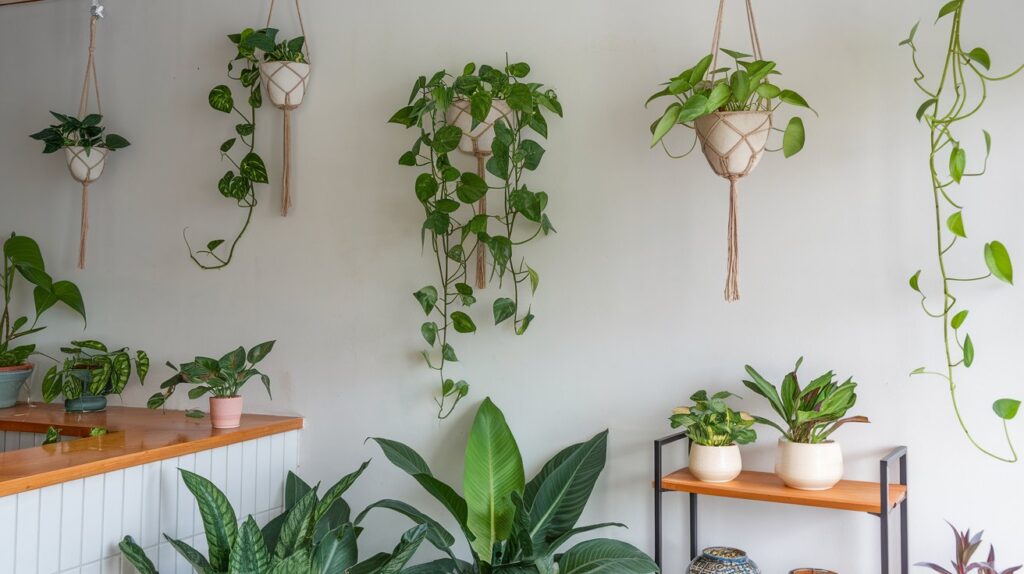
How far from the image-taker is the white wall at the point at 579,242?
2326 mm

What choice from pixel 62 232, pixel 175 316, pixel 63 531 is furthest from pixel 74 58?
pixel 63 531

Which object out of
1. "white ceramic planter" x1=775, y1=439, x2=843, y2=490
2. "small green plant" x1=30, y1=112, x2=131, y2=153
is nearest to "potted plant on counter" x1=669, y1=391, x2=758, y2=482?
"white ceramic planter" x1=775, y1=439, x2=843, y2=490

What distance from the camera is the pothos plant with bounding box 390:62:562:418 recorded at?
2.60 m

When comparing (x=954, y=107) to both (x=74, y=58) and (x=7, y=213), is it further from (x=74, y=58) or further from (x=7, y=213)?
(x=7, y=213)

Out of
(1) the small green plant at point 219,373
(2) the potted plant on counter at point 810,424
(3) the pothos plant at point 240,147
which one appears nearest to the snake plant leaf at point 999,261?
(2) the potted plant on counter at point 810,424

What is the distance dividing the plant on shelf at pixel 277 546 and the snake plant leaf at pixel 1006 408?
1.49 metres

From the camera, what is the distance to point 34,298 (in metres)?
3.44

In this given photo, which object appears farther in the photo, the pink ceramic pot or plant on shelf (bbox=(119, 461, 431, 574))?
the pink ceramic pot

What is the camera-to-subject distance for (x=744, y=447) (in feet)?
8.20

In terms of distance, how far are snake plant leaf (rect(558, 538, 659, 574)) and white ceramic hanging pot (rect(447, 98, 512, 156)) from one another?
1.23 metres

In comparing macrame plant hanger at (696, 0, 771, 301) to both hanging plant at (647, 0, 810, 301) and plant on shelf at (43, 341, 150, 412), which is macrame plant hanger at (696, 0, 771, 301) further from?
plant on shelf at (43, 341, 150, 412)

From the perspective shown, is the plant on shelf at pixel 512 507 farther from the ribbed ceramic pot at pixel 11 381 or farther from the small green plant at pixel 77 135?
the small green plant at pixel 77 135

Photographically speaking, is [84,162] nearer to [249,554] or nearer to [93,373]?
[93,373]

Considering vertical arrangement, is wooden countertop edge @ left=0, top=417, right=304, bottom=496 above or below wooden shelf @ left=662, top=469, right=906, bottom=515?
above
